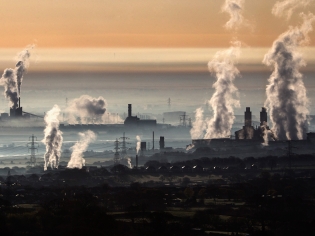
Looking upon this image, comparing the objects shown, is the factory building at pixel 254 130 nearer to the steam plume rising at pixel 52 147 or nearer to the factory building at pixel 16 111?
the steam plume rising at pixel 52 147

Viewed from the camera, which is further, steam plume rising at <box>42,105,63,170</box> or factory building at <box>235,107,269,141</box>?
factory building at <box>235,107,269,141</box>

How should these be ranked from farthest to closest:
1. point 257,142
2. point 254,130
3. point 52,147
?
point 254,130, point 257,142, point 52,147

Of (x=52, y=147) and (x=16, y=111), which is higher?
(x=16, y=111)

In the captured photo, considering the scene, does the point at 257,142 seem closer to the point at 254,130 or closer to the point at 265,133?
the point at 265,133

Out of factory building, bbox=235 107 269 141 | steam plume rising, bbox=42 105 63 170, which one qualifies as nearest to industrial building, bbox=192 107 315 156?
factory building, bbox=235 107 269 141

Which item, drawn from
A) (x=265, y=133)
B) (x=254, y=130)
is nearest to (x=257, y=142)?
(x=265, y=133)

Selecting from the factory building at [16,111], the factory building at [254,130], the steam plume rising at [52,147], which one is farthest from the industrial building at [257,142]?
the factory building at [16,111]

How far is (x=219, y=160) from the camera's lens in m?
124

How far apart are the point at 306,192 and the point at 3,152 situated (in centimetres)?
11747

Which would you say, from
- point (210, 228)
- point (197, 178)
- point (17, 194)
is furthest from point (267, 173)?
point (210, 228)

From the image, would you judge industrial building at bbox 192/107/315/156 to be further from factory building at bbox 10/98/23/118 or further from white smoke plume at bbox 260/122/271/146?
factory building at bbox 10/98/23/118

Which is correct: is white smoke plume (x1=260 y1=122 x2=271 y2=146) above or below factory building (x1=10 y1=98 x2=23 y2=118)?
below

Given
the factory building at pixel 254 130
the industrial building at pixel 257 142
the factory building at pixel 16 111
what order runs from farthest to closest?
the factory building at pixel 16 111
the factory building at pixel 254 130
the industrial building at pixel 257 142

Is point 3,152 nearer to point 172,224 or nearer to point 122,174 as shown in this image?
point 122,174
